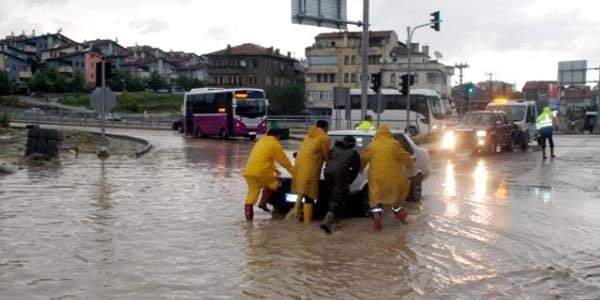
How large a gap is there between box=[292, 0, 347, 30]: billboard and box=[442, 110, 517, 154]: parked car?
6.26m

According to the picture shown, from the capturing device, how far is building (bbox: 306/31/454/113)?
9081 centimetres

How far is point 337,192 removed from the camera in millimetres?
9938

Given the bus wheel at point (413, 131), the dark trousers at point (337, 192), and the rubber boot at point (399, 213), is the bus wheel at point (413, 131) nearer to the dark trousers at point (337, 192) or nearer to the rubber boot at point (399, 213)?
the rubber boot at point (399, 213)

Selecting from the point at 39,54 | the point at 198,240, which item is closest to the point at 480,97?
the point at 39,54

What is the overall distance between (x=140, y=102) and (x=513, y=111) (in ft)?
263

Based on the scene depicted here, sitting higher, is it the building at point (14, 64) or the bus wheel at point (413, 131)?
the building at point (14, 64)

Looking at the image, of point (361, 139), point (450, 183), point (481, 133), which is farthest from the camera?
point (481, 133)

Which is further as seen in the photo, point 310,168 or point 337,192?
point 310,168

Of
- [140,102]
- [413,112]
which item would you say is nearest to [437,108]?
[413,112]

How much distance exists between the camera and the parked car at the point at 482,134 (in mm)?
26703

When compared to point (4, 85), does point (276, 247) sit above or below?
below

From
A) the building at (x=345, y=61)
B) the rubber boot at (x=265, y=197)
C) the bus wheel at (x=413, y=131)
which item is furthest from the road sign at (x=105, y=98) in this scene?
the building at (x=345, y=61)

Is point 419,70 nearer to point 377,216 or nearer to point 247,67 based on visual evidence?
point 247,67

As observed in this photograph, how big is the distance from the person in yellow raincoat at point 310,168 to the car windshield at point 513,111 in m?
23.9
